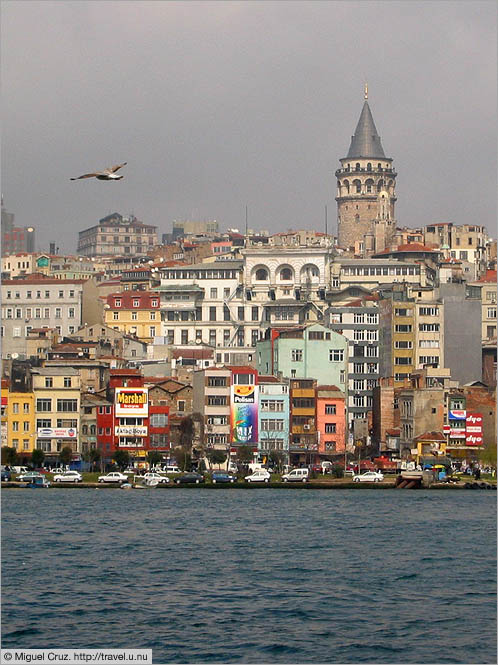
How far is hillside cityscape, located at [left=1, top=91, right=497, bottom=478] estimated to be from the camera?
7150 cm

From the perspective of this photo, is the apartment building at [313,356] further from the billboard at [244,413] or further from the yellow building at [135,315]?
the yellow building at [135,315]

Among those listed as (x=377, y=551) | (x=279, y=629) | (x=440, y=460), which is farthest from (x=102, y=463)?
(x=279, y=629)

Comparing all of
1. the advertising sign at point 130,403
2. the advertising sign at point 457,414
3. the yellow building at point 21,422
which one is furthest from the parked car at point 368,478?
the yellow building at point 21,422

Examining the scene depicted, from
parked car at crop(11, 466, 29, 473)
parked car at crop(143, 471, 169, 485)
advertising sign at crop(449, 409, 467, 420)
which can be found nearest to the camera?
parked car at crop(143, 471, 169, 485)

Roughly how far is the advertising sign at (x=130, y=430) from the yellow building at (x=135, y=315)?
1043 inches

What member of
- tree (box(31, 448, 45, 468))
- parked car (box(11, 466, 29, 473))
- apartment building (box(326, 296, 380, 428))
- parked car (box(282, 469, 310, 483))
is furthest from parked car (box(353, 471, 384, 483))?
apartment building (box(326, 296, 380, 428))

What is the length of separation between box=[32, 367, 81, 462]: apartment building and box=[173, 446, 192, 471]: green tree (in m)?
4.25

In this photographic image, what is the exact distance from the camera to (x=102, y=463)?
69500 millimetres

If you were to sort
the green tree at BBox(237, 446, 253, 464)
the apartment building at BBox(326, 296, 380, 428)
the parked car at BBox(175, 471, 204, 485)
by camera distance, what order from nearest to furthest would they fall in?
1. the parked car at BBox(175, 471, 204, 485)
2. the green tree at BBox(237, 446, 253, 464)
3. the apartment building at BBox(326, 296, 380, 428)

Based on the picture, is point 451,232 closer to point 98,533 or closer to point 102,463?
point 102,463

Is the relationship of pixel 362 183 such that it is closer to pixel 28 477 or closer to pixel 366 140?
pixel 366 140

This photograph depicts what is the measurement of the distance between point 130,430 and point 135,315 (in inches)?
1114

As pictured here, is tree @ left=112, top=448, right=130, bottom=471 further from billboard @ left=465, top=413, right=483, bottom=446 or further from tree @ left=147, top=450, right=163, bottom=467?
billboard @ left=465, top=413, right=483, bottom=446

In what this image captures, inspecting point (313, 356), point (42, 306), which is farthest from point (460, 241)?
point (313, 356)
